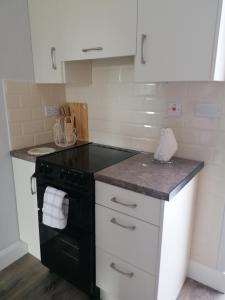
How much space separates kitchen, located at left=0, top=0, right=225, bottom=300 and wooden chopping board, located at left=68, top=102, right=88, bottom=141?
42mm

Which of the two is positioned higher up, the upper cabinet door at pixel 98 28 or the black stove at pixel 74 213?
the upper cabinet door at pixel 98 28

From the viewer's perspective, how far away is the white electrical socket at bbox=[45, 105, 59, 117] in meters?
2.04

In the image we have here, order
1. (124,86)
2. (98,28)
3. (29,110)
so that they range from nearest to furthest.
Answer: (98,28) < (124,86) < (29,110)

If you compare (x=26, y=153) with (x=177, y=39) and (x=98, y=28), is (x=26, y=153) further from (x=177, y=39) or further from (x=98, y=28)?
(x=177, y=39)

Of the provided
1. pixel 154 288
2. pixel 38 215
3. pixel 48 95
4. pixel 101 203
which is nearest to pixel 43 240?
pixel 38 215

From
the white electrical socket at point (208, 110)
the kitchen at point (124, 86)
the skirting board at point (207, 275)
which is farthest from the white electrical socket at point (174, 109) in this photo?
the skirting board at point (207, 275)

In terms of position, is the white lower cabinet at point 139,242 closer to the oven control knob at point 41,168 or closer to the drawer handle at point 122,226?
the drawer handle at point 122,226

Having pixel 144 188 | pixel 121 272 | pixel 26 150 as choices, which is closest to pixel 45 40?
pixel 26 150

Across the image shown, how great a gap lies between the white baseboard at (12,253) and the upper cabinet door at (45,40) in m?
1.38

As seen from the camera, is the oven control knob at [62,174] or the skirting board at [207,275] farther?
the skirting board at [207,275]

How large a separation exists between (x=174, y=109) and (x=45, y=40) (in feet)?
3.52

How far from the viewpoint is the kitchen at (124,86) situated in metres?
1.20

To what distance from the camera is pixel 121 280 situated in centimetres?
137

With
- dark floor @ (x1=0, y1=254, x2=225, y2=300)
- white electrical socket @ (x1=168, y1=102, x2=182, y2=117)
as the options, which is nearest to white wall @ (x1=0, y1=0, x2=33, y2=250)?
dark floor @ (x1=0, y1=254, x2=225, y2=300)
